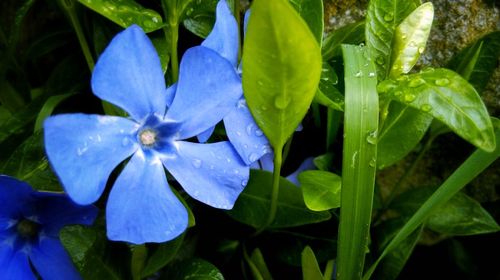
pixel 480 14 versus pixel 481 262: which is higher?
pixel 480 14

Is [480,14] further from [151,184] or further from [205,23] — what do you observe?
[151,184]

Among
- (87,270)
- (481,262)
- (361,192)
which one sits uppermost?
(361,192)

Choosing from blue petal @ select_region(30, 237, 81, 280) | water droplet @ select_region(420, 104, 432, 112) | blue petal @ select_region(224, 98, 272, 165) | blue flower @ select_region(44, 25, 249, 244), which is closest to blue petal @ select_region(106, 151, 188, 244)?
blue flower @ select_region(44, 25, 249, 244)

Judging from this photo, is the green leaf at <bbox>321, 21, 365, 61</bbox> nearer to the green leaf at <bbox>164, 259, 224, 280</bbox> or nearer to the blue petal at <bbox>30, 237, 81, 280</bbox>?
the green leaf at <bbox>164, 259, 224, 280</bbox>

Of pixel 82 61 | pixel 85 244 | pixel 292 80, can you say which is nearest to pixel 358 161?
pixel 292 80

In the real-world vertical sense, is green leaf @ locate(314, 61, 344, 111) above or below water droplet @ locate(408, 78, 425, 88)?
below

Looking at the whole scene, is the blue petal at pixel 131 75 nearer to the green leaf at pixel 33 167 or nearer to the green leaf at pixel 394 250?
the green leaf at pixel 33 167

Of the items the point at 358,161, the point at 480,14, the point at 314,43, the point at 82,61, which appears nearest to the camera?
the point at 314,43
